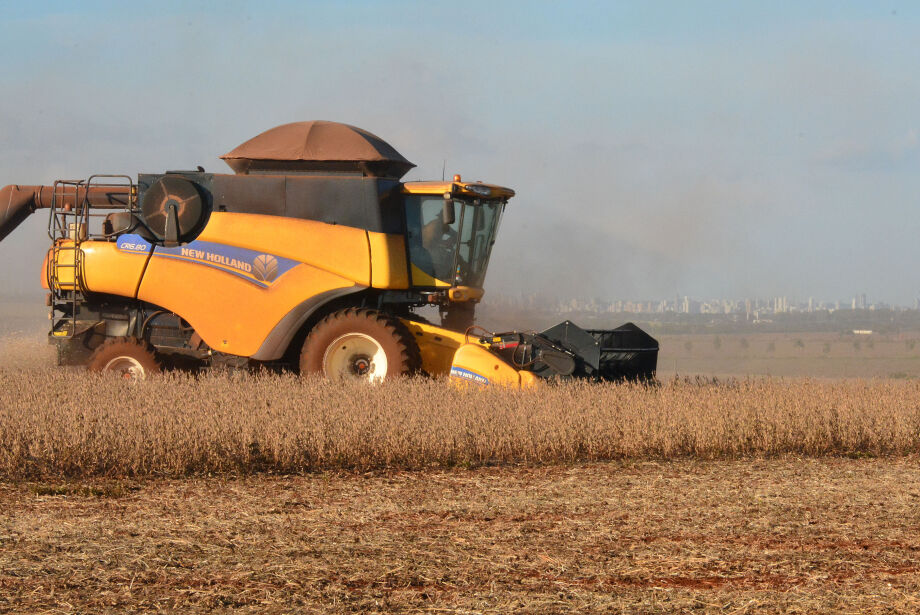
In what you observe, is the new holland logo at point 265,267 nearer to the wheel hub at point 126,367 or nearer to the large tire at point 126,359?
the large tire at point 126,359

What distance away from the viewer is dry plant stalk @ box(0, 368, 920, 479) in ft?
24.7

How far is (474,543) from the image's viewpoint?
5.55 m

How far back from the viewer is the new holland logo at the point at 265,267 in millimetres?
11641

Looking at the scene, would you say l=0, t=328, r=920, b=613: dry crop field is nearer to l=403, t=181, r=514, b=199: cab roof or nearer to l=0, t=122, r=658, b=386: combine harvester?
l=0, t=122, r=658, b=386: combine harvester

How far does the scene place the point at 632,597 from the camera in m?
4.55

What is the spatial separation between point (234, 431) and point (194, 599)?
11.2 ft

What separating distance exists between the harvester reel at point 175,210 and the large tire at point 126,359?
1320 millimetres

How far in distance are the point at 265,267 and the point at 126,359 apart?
2.02 m

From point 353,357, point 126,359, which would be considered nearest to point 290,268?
point 353,357

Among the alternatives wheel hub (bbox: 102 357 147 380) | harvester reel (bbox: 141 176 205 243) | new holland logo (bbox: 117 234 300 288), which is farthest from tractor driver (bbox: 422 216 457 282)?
wheel hub (bbox: 102 357 147 380)

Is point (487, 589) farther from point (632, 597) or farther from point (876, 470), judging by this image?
point (876, 470)

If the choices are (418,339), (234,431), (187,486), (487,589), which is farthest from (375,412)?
(487,589)

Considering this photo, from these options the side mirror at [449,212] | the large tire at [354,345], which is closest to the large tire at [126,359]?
the large tire at [354,345]

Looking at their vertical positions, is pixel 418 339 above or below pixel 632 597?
above
